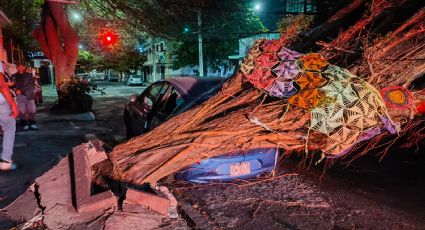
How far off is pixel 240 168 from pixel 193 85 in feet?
6.10

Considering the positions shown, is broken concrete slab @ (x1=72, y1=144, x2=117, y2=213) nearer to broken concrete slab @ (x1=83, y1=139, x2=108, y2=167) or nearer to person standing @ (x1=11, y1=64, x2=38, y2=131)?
broken concrete slab @ (x1=83, y1=139, x2=108, y2=167)

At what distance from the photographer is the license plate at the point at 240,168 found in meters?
4.96

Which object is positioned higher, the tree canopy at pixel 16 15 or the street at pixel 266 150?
the tree canopy at pixel 16 15

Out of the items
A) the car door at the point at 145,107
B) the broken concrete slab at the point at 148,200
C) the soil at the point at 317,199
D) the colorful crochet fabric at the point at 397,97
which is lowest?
the soil at the point at 317,199

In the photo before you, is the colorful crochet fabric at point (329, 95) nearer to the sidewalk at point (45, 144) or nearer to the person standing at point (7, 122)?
the sidewalk at point (45, 144)

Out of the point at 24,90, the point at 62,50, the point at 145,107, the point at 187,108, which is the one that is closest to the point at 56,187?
the point at 187,108

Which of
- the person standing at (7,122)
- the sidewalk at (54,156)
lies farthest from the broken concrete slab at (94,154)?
the person standing at (7,122)

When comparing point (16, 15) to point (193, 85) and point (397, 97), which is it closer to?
point (193, 85)

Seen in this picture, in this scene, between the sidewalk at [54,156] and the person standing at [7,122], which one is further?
the person standing at [7,122]

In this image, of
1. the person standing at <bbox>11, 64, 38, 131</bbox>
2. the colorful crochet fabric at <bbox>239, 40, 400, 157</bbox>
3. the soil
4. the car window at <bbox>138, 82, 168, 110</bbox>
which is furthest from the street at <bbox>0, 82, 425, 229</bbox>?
the person standing at <bbox>11, 64, 38, 131</bbox>

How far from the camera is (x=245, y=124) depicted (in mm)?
4430

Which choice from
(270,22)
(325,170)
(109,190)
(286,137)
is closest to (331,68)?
(286,137)

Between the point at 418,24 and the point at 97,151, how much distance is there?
440 cm

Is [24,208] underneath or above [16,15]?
underneath
